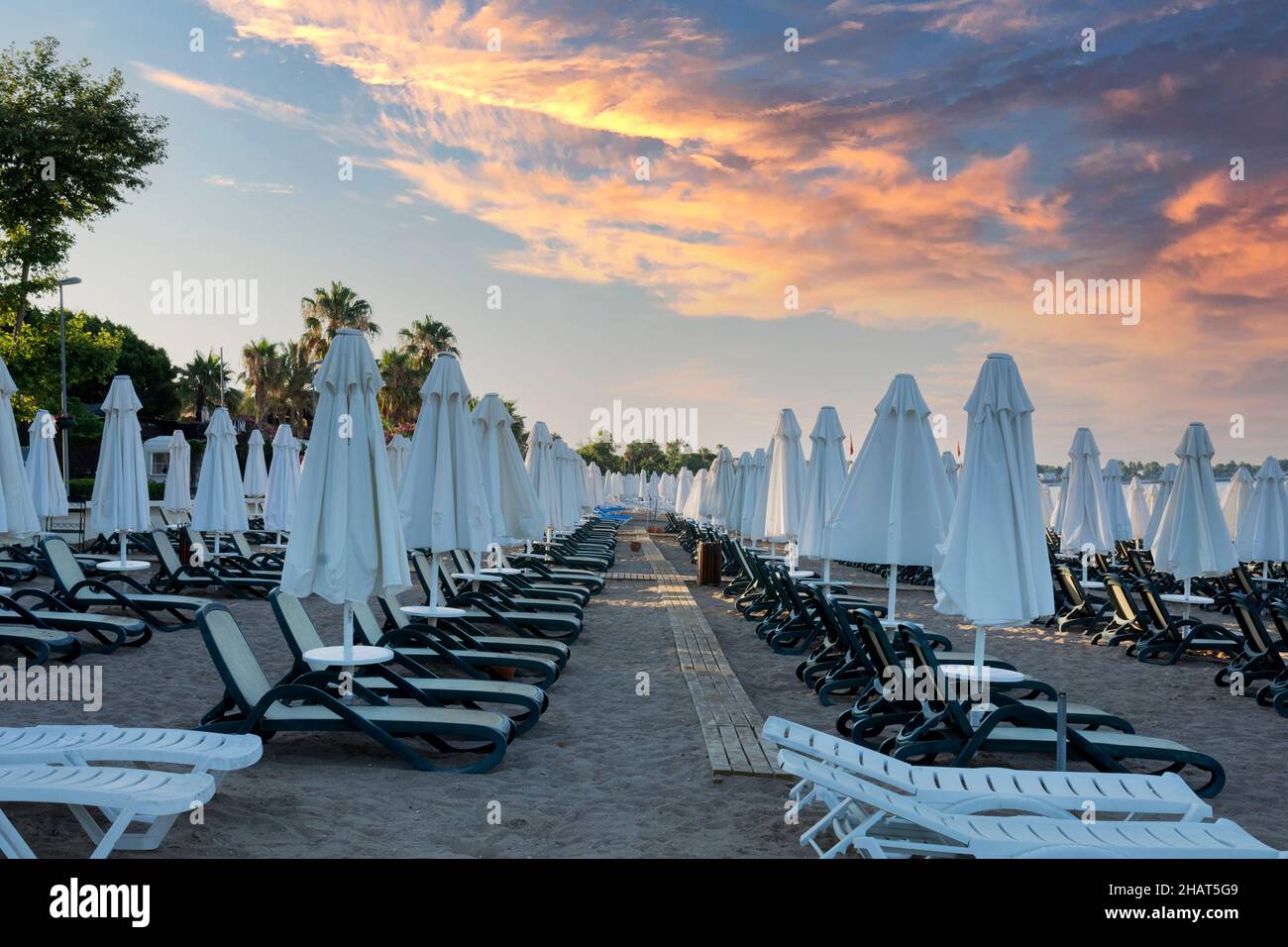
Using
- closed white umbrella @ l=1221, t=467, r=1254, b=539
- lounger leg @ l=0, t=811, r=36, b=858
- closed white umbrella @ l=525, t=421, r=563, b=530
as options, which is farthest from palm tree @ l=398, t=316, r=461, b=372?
lounger leg @ l=0, t=811, r=36, b=858

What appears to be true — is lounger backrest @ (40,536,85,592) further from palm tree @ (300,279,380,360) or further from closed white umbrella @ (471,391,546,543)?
palm tree @ (300,279,380,360)

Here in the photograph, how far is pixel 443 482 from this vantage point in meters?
8.84

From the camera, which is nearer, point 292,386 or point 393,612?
point 393,612

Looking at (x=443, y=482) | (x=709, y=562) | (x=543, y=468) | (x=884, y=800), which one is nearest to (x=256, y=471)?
(x=543, y=468)

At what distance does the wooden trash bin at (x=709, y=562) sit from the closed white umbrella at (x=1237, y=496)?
29.6 feet

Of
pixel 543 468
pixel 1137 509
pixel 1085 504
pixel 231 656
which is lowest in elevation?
pixel 231 656

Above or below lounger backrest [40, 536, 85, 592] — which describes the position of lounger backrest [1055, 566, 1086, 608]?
below

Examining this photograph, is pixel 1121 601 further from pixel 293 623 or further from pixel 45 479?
pixel 45 479

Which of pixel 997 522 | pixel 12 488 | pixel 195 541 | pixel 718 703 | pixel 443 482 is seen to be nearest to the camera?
pixel 997 522

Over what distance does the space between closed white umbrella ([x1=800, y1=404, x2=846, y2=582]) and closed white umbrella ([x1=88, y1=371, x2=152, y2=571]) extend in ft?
30.3

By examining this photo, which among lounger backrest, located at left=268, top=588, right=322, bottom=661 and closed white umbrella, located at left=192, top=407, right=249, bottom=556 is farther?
closed white umbrella, located at left=192, top=407, right=249, bottom=556

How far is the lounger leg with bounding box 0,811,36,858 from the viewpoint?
339 centimetres

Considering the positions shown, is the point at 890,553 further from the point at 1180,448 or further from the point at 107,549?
the point at 107,549

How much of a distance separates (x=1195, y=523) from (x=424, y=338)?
114ft
